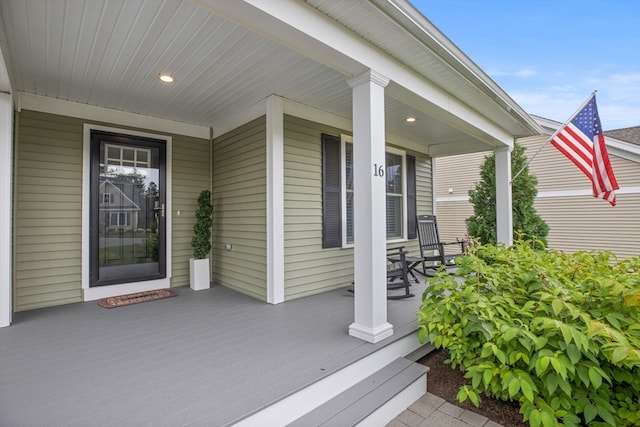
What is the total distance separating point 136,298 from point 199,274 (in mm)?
Answer: 810

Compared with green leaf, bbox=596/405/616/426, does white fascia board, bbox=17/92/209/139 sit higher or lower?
higher

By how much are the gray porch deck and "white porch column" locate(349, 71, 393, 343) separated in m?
0.21

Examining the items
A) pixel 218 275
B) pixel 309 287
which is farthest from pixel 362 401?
pixel 218 275

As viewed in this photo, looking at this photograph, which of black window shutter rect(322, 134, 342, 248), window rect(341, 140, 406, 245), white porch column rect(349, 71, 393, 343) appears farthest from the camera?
window rect(341, 140, 406, 245)

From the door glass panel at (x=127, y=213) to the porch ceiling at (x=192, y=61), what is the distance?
0.65 meters

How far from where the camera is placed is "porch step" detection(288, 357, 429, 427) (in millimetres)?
1888

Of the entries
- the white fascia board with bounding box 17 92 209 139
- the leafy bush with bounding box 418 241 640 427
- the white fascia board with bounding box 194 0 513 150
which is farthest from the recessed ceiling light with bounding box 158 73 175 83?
the leafy bush with bounding box 418 241 640 427

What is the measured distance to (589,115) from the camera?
4.07 meters

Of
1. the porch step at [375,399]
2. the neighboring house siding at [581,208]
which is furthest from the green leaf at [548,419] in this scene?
the neighboring house siding at [581,208]

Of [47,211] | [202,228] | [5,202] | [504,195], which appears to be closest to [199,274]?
[202,228]

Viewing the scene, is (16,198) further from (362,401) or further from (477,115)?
(477,115)

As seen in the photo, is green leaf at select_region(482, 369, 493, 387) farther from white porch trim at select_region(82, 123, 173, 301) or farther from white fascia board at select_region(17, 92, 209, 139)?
white fascia board at select_region(17, 92, 209, 139)

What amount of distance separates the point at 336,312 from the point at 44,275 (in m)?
3.41

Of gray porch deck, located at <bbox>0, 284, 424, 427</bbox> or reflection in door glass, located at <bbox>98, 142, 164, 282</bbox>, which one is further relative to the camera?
reflection in door glass, located at <bbox>98, 142, 164, 282</bbox>
